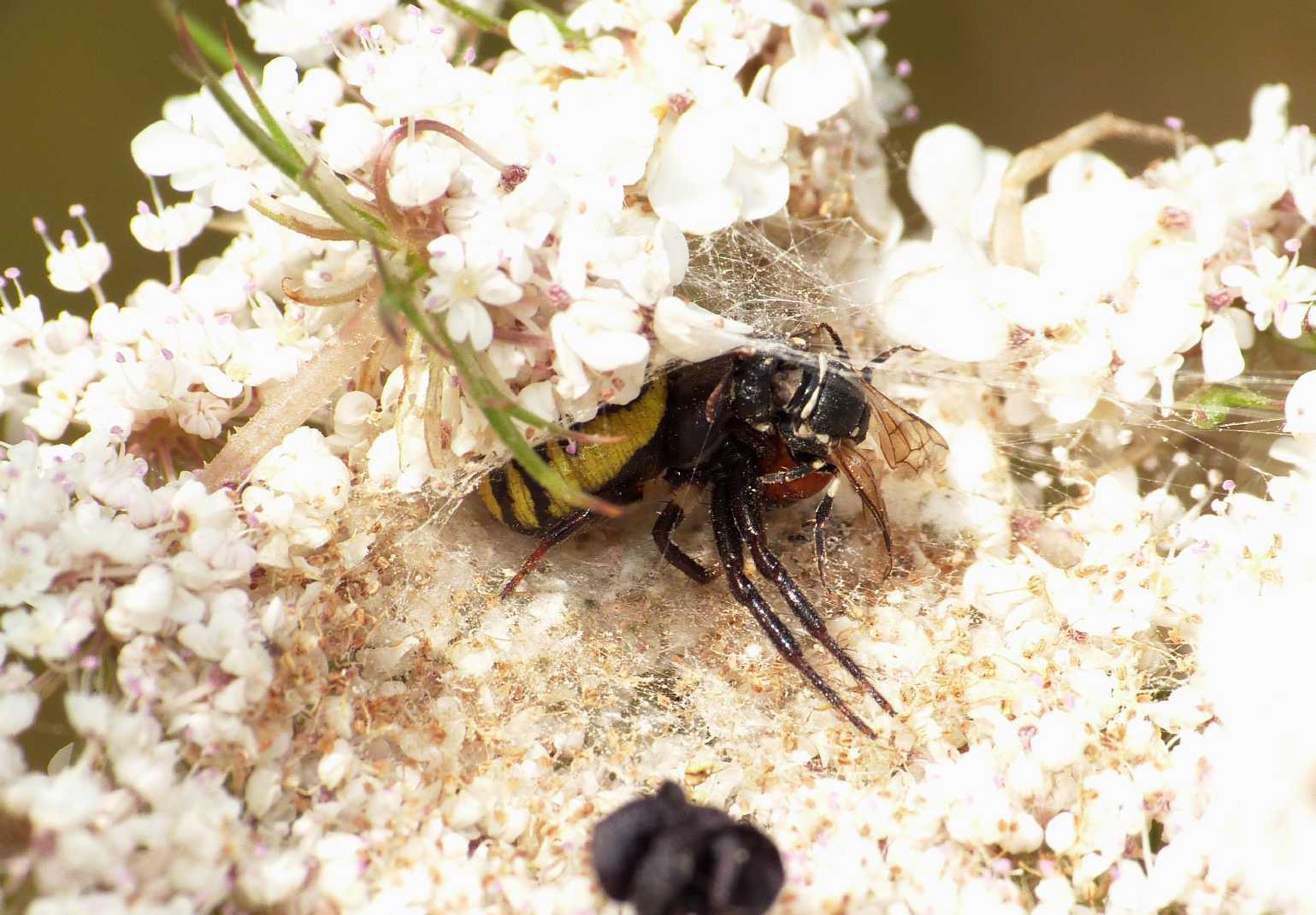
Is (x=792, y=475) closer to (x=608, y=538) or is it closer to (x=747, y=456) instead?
(x=747, y=456)

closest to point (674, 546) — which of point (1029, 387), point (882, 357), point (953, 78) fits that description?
point (882, 357)

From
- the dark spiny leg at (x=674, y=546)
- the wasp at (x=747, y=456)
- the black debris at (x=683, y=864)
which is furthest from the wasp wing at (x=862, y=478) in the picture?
the black debris at (x=683, y=864)

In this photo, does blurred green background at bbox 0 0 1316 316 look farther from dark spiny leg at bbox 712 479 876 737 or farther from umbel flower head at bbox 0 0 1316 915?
dark spiny leg at bbox 712 479 876 737

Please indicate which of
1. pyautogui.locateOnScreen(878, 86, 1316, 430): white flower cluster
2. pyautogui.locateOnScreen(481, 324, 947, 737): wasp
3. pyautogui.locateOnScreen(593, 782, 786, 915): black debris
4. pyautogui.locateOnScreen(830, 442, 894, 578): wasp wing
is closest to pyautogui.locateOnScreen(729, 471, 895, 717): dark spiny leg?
pyautogui.locateOnScreen(481, 324, 947, 737): wasp

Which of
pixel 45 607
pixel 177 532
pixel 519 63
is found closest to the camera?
pixel 45 607

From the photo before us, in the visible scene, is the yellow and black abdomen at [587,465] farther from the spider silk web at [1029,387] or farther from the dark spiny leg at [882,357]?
the dark spiny leg at [882,357]

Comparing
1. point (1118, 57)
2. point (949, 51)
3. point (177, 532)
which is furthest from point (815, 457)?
point (1118, 57)

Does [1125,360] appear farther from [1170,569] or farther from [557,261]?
[557,261]
